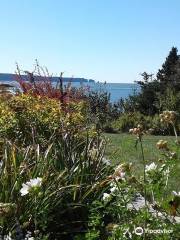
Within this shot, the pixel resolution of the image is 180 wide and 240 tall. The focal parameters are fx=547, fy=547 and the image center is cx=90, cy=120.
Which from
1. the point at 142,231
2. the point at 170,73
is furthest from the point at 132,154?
the point at 170,73

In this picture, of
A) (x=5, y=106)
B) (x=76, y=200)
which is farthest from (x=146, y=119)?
(x=76, y=200)

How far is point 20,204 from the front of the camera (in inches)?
171

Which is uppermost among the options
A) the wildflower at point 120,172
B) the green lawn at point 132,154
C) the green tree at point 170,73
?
the wildflower at point 120,172

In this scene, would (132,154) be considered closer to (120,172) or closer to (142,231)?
(120,172)

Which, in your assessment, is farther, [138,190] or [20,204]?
[20,204]

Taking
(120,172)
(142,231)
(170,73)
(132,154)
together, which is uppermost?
(120,172)

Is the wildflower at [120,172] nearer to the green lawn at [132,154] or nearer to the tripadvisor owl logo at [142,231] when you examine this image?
the tripadvisor owl logo at [142,231]

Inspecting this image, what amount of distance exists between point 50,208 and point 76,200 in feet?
2.05

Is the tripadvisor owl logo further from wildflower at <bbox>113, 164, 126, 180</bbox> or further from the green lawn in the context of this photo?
the green lawn

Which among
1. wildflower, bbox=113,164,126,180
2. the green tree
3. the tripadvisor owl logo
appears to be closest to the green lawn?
wildflower, bbox=113,164,126,180

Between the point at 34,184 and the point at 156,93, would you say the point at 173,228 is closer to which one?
the point at 34,184

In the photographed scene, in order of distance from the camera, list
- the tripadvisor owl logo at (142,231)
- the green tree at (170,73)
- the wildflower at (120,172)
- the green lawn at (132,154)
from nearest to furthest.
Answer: the tripadvisor owl logo at (142,231) < the wildflower at (120,172) < the green lawn at (132,154) < the green tree at (170,73)

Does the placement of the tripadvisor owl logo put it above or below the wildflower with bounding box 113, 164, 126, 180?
below

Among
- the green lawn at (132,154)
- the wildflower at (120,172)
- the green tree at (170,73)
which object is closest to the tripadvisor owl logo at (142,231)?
the wildflower at (120,172)
